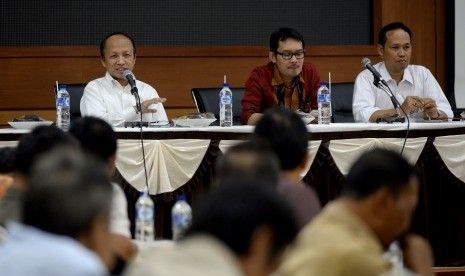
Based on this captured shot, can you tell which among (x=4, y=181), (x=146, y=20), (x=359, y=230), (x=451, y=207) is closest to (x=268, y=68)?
(x=451, y=207)

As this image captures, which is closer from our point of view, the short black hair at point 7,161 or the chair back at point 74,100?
Answer: the short black hair at point 7,161

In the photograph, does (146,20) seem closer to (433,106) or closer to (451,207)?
(433,106)

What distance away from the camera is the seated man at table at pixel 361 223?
2006 mm

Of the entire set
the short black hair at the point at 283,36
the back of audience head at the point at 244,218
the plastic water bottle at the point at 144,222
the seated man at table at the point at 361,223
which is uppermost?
the short black hair at the point at 283,36

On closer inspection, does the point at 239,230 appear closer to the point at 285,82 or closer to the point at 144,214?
the point at 144,214

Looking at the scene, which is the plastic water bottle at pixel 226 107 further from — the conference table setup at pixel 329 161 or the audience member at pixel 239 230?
the audience member at pixel 239 230

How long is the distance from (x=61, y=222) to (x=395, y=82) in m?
4.49

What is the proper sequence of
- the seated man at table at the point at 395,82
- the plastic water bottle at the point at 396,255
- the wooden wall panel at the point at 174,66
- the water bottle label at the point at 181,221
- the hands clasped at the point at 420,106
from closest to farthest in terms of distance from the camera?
the plastic water bottle at the point at 396,255 → the water bottle label at the point at 181,221 → the hands clasped at the point at 420,106 → the seated man at table at the point at 395,82 → the wooden wall panel at the point at 174,66

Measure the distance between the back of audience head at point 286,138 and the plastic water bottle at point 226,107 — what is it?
7.21 feet

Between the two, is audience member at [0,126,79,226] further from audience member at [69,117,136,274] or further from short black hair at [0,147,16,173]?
short black hair at [0,147,16,173]

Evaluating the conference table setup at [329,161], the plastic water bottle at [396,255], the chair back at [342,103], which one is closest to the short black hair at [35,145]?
the plastic water bottle at [396,255]

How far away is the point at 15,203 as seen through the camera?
9.51 ft

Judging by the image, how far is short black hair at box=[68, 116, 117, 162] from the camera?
3.08 meters

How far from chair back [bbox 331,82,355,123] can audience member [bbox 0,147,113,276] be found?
4140 mm
